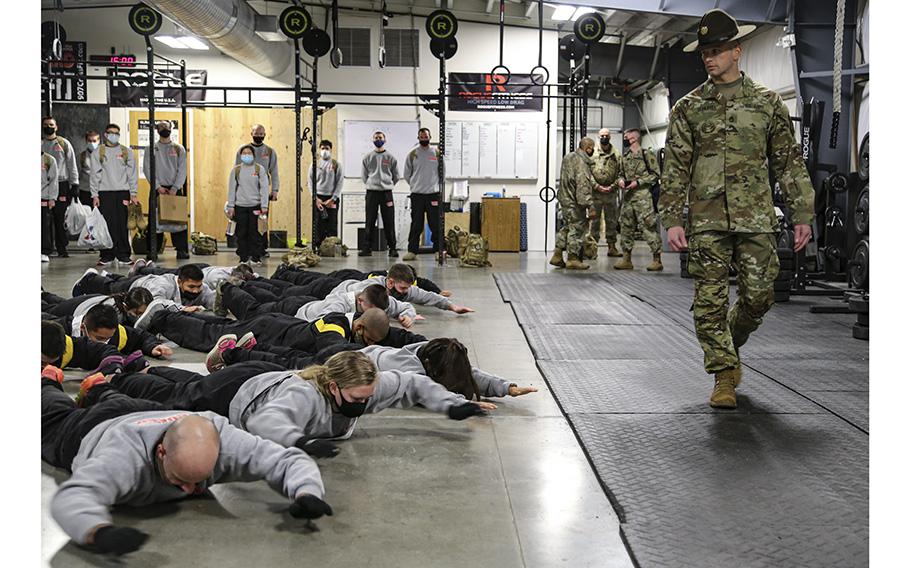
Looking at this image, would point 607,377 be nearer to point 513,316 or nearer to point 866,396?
→ point 866,396

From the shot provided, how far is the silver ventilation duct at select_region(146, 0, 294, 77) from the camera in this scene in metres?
11.1

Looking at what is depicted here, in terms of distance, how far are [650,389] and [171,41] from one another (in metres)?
14.9

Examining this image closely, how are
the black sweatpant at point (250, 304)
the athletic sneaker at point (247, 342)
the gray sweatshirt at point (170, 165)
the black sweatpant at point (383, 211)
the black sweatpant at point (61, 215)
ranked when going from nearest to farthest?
the athletic sneaker at point (247, 342)
the black sweatpant at point (250, 304)
the gray sweatshirt at point (170, 165)
the black sweatpant at point (61, 215)
the black sweatpant at point (383, 211)

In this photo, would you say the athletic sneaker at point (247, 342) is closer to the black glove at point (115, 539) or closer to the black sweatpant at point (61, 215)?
the black glove at point (115, 539)

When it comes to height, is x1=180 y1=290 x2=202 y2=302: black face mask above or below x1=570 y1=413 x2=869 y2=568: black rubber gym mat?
above

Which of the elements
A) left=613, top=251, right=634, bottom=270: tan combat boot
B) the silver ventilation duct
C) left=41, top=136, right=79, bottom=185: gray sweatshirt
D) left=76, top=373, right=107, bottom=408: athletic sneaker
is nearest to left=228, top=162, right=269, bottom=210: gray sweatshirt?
the silver ventilation duct

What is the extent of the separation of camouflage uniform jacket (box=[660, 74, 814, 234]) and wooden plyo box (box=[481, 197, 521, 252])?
1188 cm

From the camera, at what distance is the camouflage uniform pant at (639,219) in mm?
12359

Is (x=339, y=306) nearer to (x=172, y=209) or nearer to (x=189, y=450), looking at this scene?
(x=189, y=450)

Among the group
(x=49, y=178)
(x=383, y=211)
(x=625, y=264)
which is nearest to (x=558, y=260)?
(x=625, y=264)

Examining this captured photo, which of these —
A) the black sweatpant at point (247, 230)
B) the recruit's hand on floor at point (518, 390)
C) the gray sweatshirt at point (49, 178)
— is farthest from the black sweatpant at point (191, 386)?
the gray sweatshirt at point (49, 178)

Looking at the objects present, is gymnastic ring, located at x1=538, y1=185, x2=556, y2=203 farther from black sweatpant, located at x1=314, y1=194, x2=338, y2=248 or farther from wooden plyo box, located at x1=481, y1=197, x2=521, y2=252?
black sweatpant, located at x1=314, y1=194, x2=338, y2=248

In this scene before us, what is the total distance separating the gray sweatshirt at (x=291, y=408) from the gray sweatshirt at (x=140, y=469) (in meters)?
0.26

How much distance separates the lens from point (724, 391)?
4234 mm
